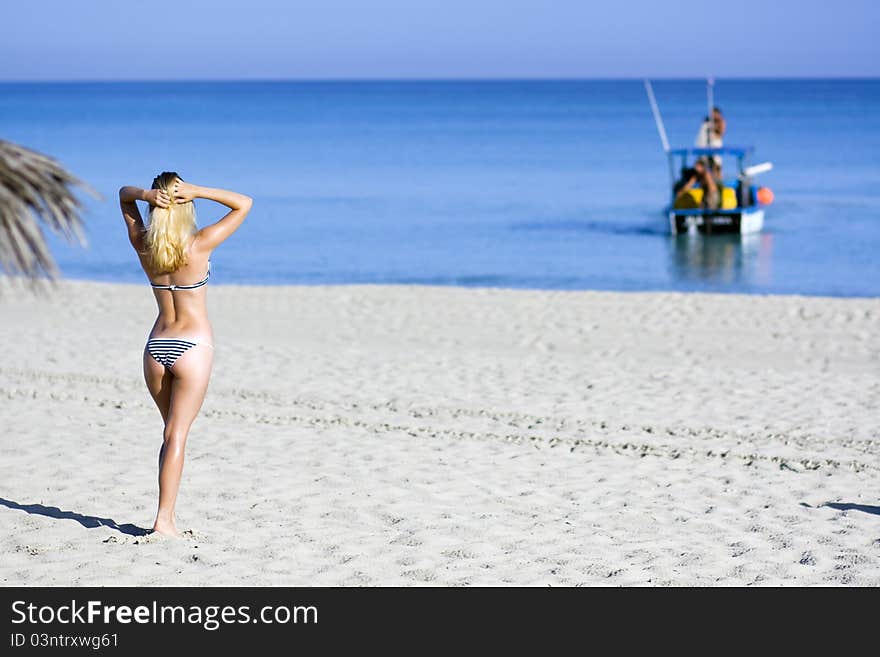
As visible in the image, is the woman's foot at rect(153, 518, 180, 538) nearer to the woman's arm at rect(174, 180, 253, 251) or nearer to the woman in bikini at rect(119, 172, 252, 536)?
the woman in bikini at rect(119, 172, 252, 536)

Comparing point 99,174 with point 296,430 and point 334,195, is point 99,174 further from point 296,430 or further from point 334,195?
point 296,430

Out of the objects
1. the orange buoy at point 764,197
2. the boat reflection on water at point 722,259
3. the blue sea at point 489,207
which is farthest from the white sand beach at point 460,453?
the orange buoy at point 764,197

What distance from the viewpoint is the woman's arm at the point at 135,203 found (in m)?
4.92

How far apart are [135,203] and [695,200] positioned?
1974cm

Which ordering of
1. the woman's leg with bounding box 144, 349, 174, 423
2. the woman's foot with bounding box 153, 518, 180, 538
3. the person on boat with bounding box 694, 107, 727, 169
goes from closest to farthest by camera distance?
the woman's leg with bounding box 144, 349, 174, 423 < the woman's foot with bounding box 153, 518, 180, 538 < the person on boat with bounding box 694, 107, 727, 169

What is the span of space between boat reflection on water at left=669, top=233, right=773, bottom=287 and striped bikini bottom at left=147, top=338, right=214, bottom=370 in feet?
47.9

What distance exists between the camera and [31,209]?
370cm

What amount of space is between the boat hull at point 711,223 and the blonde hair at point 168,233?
65.1 feet

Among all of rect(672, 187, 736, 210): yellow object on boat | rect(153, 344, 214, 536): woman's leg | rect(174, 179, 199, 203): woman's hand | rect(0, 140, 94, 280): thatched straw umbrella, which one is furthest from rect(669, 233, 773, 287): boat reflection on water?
Result: rect(0, 140, 94, 280): thatched straw umbrella

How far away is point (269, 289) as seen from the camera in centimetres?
1594

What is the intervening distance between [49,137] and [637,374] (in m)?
59.2

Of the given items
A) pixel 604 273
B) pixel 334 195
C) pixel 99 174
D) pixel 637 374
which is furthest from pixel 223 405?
pixel 99 174

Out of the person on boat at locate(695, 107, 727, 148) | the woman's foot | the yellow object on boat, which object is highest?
the person on boat at locate(695, 107, 727, 148)

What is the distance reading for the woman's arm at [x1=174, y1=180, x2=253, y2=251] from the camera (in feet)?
16.1
